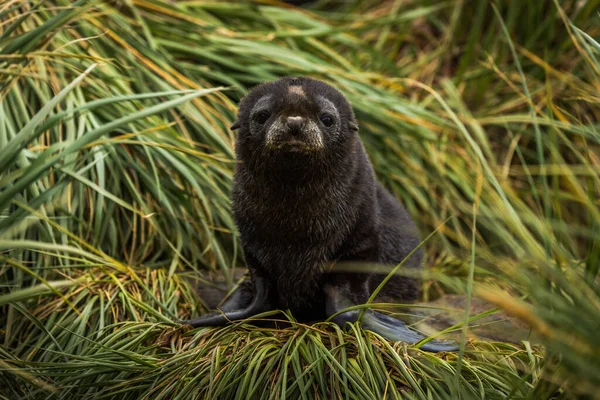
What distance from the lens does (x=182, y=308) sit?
3.87m

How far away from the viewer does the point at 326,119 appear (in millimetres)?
3311

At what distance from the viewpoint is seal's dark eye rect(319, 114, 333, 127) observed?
3297mm

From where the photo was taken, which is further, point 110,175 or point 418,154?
point 418,154

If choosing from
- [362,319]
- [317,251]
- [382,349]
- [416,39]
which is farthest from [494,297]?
[416,39]

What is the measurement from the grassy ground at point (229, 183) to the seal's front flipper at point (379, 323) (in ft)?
0.31

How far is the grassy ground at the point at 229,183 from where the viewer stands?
8.98 ft

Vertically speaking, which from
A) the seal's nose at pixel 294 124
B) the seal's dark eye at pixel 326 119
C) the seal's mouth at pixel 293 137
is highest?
the seal's nose at pixel 294 124

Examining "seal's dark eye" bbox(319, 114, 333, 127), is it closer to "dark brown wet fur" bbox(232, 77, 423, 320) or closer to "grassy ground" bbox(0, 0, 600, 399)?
"dark brown wet fur" bbox(232, 77, 423, 320)

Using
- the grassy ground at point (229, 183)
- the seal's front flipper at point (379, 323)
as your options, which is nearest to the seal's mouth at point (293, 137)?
the grassy ground at point (229, 183)

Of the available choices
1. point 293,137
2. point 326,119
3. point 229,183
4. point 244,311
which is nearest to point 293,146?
point 293,137

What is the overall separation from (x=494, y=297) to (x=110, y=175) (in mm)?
2829

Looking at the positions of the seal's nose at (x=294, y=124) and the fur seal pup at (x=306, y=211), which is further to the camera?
the fur seal pup at (x=306, y=211)

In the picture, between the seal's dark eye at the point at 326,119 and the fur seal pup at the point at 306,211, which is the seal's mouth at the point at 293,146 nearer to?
the fur seal pup at the point at 306,211

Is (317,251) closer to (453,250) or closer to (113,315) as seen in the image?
(113,315)
